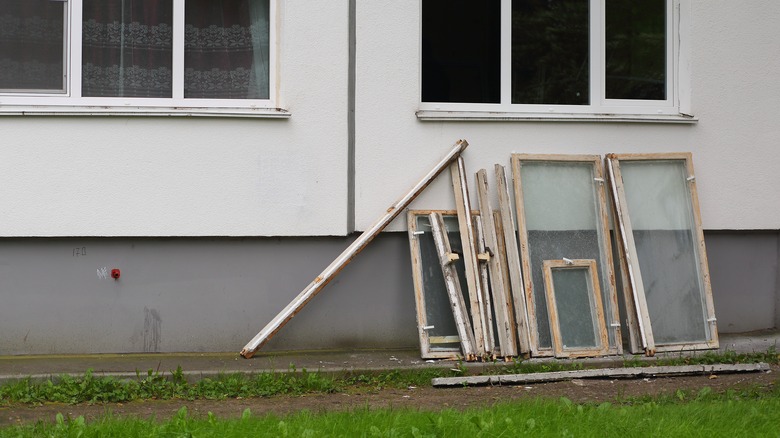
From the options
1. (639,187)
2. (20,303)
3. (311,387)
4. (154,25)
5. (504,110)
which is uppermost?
(154,25)

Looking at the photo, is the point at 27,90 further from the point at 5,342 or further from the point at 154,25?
the point at 5,342

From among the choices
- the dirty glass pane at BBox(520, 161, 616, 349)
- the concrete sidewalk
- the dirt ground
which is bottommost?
the dirt ground

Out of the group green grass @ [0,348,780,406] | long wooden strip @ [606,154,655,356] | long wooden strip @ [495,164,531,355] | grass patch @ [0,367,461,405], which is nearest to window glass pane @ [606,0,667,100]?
long wooden strip @ [606,154,655,356]

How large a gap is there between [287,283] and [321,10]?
2236 mm

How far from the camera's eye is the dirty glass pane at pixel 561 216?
862 cm

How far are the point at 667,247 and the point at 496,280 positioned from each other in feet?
5.12

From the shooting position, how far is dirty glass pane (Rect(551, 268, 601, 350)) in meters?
8.45

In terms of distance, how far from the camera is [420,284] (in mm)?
8461

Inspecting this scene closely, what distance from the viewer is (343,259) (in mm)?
8336

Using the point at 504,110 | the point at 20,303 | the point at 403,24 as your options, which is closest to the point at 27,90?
the point at 20,303

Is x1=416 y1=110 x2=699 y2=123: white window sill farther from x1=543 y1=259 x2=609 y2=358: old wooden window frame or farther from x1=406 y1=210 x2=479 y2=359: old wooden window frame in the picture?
x1=543 y1=259 x2=609 y2=358: old wooden window frame

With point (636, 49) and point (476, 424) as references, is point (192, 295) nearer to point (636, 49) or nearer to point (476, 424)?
point (476, 424)

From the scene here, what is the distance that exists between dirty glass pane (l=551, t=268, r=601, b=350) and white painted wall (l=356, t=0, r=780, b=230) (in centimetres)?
111

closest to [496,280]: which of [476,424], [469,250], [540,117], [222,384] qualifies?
[469,250]
